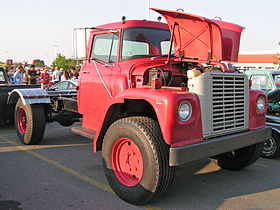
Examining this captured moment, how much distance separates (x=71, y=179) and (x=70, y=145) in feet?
7.07

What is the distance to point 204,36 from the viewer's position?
159 inches

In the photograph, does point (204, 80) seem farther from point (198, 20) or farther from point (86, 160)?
point (86, 160)

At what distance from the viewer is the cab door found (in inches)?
183

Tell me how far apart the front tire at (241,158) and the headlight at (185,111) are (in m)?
1.76

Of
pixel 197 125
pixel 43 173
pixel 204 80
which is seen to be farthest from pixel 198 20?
pixel 43 173

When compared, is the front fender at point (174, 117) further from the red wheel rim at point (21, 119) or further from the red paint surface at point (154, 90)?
the red wheel rim at point (21, 119)

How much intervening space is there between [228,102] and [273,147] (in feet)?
8.14

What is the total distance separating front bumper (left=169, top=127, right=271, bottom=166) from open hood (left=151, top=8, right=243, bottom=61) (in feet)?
3.61

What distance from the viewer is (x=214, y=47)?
4.03 metres

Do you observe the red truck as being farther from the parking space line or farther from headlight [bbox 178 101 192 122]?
the parking space line

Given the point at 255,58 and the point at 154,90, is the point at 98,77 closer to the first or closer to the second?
the point at 154,90


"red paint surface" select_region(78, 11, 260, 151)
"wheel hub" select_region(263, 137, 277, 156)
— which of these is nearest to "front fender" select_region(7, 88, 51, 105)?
"red paint surface" select_region(78, 11, 260, 151)

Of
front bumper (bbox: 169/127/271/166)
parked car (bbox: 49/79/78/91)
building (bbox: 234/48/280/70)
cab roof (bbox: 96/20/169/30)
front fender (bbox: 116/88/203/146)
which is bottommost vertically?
front bumper (bbox: 169/127/271/166)

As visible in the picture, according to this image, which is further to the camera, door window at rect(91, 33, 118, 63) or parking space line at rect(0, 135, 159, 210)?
door window at rect(91, 33, 118, 63)
